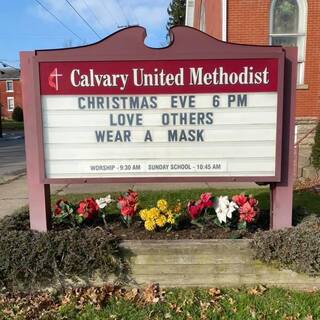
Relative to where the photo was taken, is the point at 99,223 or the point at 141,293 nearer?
the point at 141,293

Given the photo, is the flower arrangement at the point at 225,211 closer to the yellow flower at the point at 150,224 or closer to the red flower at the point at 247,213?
the red flower at the point at 247,213

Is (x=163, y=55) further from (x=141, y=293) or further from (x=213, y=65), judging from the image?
(x=141, y=293)

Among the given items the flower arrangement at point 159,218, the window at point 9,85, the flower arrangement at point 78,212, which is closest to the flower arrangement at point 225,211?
the flower arrangement at point 159,218

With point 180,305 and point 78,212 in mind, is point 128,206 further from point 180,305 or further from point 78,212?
point 180,305

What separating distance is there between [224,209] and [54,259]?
164 cm

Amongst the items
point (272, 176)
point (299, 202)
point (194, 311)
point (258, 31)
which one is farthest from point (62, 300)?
point (258, 31)

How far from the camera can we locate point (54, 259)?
12.5ft

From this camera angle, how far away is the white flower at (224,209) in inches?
172

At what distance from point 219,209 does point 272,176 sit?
2.03 feet

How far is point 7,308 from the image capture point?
12.0 ft

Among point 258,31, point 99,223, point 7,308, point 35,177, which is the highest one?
point 258,31

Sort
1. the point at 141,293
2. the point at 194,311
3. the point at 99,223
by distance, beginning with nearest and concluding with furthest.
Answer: the point at 194,311 < the point at 141,293 < the point at 99,223

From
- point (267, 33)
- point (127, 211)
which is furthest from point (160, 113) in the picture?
point (267, 33)

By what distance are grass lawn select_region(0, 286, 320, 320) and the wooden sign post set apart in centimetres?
84
